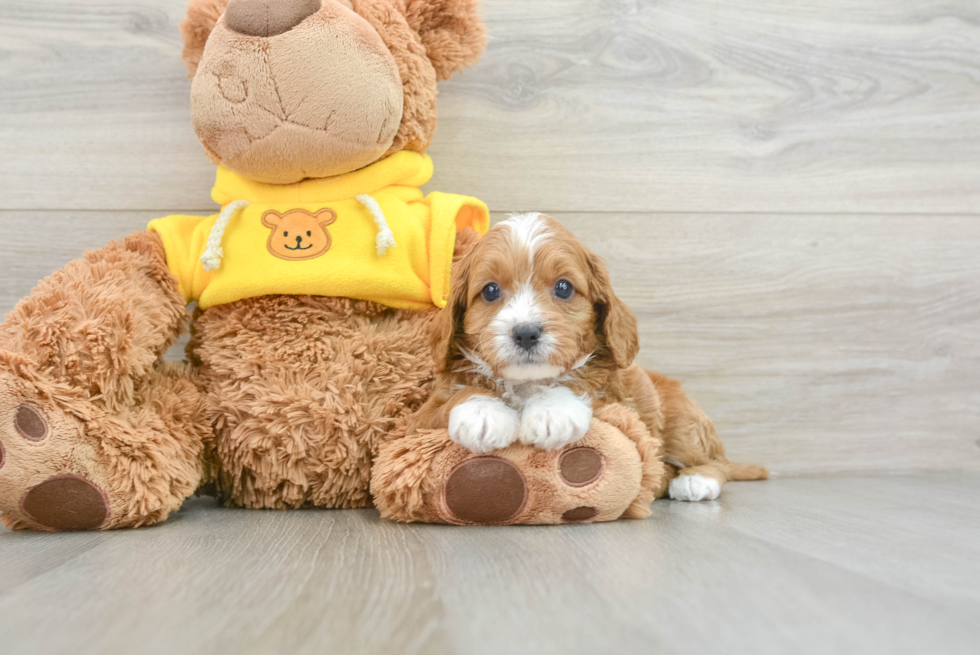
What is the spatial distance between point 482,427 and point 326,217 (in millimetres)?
537

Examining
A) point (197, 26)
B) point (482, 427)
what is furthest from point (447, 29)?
point (482, 427)

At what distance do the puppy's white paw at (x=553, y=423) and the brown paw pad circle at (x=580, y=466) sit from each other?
0.07ft

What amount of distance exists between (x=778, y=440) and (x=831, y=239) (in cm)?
51

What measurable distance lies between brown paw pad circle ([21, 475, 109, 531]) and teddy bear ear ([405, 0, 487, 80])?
3.25 ft

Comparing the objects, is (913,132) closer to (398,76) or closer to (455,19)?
(455,19)

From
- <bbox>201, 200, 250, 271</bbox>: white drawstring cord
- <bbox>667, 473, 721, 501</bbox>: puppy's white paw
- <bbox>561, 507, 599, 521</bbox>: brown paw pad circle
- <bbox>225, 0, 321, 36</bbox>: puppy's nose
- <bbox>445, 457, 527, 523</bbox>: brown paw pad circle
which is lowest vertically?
<bbox>667, 473, 721, 501</bbox>: puppy's white paw

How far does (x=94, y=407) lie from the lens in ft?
3.80

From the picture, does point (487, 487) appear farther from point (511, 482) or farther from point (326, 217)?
point (326, 217)

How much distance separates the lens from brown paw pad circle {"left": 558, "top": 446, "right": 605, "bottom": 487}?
113 cm

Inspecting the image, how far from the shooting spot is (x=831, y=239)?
1805 mm

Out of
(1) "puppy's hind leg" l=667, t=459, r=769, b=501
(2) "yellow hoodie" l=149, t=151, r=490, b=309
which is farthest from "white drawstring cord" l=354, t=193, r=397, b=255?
(1) "puppy's hind leg" l=667, t=459, r=769, b=501

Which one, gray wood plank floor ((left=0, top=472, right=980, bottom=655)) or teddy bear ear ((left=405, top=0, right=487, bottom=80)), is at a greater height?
teddy bear ear ((left=405, top=0, right=487, bottom=80))

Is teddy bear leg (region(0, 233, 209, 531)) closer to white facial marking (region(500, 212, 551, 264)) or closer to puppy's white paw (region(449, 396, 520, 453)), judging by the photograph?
puppy's white paw (region(449, 396, 520, 453))

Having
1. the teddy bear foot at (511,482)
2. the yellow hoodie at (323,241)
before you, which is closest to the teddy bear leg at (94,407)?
the yellow hoodie at (323,241)
